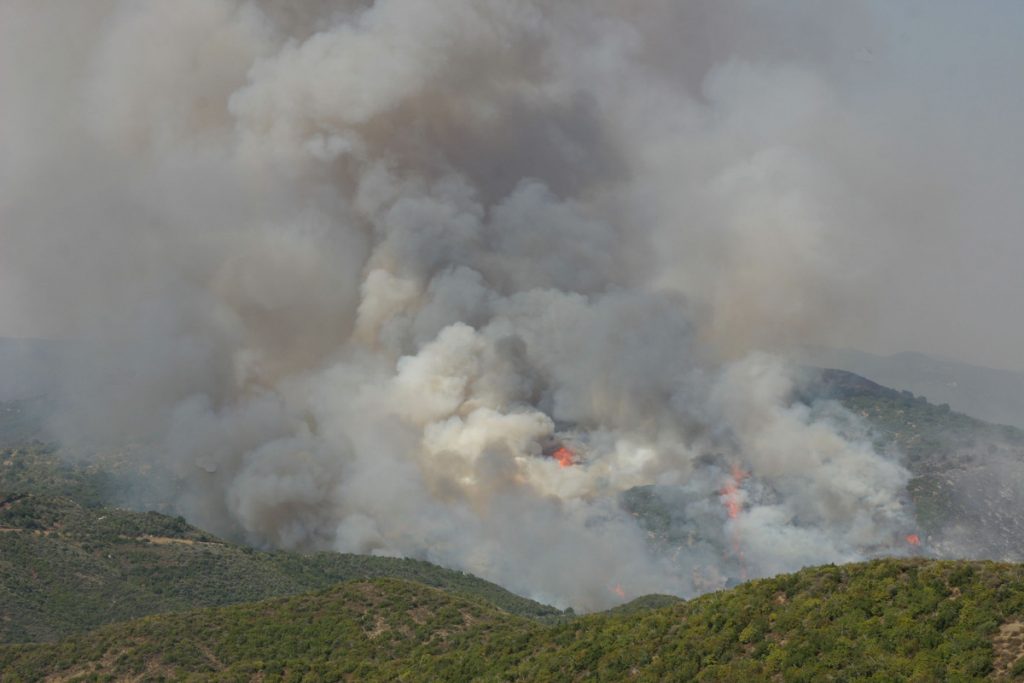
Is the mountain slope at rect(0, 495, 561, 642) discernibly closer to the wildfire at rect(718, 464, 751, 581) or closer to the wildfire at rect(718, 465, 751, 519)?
the wildfire at rect(718, 464, 751, 581)

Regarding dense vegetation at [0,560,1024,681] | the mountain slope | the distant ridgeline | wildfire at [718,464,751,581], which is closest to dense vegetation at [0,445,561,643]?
the mountain slope

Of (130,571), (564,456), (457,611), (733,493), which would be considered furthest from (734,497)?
Answer: (130,571)

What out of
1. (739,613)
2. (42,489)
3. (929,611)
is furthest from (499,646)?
(42,489)

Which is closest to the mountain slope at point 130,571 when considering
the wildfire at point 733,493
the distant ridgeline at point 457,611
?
the distant ridgeline at point 457,611

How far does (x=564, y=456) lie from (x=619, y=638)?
303 ft

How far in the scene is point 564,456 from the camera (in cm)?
13725

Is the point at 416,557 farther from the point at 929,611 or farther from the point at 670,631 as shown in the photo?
the point at 929,611

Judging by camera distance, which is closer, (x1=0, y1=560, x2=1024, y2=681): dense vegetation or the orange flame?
(x1=0, y1=560, x2=1024, y2=681): dense vegetation

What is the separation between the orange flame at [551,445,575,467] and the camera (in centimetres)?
13538

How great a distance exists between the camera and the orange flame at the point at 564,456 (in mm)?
135375

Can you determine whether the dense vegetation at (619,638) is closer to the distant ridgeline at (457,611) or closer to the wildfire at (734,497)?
the distant ridgeline at (457,611)

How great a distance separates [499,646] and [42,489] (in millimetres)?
110379

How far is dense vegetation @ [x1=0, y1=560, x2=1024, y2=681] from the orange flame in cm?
6031

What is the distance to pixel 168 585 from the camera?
9281 cm
